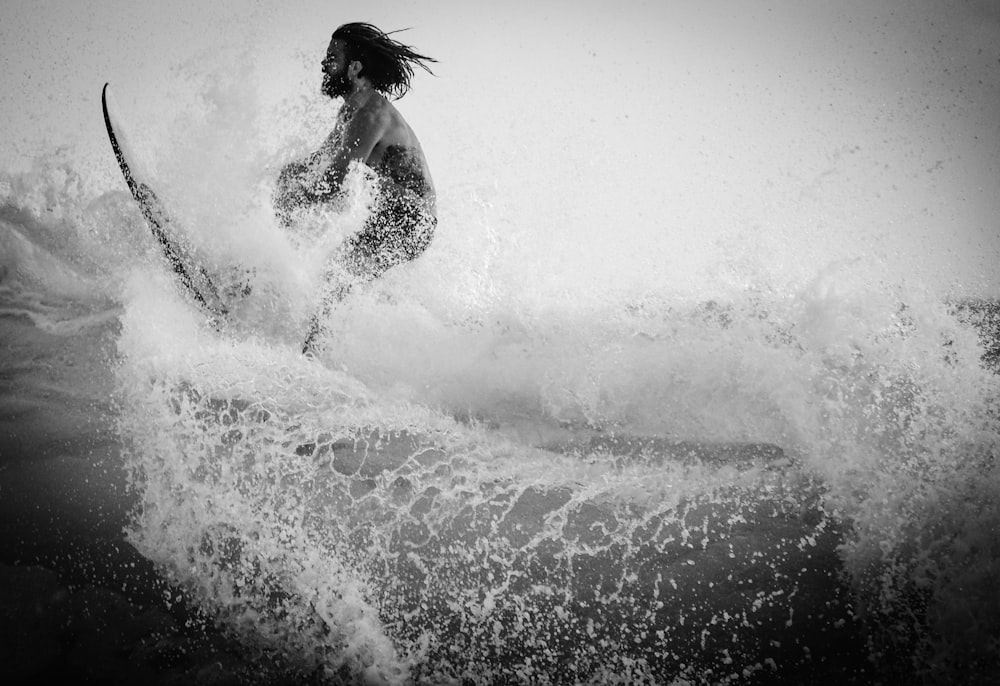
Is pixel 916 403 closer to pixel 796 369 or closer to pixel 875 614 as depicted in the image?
pixel 796 369

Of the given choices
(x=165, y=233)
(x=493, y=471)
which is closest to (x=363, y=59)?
(x=165, y=233)

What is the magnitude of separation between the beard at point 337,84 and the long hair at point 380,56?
12 cm

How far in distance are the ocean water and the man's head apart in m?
0.75

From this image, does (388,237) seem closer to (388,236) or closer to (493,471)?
(388,236)

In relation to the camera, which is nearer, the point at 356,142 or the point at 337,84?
the point at 356,142

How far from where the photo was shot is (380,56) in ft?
10.3

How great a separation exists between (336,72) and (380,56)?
330 millimetres

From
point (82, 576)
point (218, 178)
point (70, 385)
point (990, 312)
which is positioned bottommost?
point (82, 576)

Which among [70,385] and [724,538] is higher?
[724,538]

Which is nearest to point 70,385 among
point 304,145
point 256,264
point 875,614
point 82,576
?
point 256,264

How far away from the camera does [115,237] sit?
3.88 m

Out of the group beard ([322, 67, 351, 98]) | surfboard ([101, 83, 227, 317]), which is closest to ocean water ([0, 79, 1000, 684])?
surfboard ([101, 83, 227, 317])

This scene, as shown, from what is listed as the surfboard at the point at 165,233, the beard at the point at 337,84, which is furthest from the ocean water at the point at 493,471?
the beard at the point at 337,84

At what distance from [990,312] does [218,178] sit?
11.8 meters
